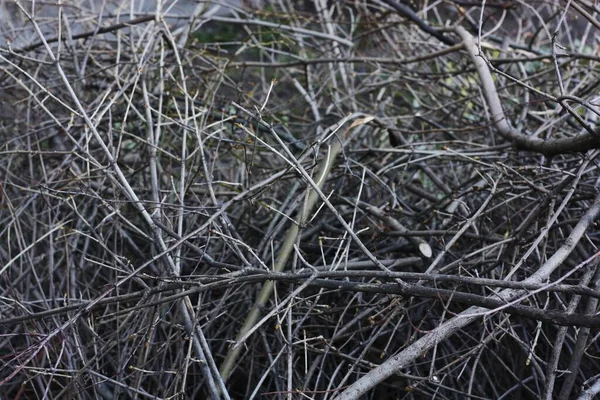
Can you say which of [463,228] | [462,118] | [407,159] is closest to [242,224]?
[407,159]

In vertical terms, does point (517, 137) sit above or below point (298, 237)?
above

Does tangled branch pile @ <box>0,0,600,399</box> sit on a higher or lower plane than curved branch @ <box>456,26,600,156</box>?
lower

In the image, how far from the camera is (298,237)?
242cm

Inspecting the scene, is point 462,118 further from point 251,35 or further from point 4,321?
point 4,321

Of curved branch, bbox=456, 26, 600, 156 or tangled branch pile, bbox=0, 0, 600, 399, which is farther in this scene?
curved branch, bbox=456, 26, 600, 156

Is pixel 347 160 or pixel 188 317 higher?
pixel 347 160

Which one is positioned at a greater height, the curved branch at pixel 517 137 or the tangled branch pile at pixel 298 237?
the curved branch at pixel 517 137

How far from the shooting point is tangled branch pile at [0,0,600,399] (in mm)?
2211

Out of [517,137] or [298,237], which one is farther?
[517,137]

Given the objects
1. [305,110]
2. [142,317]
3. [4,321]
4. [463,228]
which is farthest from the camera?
[305,110]

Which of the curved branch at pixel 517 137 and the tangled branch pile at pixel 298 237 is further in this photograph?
the curved branch at pixel 517 137

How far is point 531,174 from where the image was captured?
287cm

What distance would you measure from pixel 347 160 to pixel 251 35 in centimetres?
119

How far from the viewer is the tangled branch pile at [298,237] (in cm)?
221
